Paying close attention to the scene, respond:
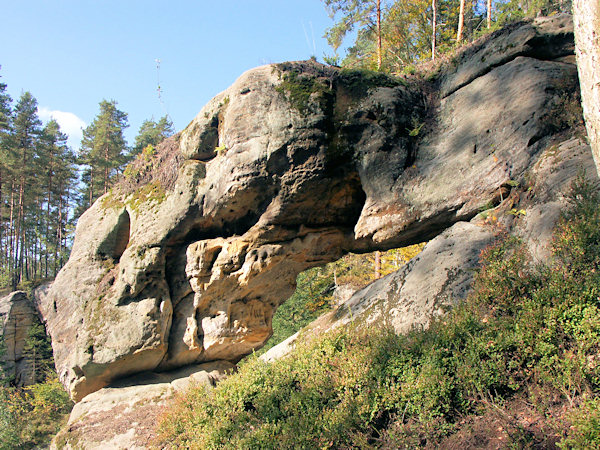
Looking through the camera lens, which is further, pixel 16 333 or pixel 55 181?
pixel 55 181

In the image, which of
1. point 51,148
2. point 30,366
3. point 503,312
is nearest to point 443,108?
point 503,312

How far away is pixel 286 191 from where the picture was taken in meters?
Result: 9.53

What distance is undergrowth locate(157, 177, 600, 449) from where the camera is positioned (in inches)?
182

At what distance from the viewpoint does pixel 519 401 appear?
192 inches

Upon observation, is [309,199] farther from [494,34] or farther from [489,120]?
[494,34]

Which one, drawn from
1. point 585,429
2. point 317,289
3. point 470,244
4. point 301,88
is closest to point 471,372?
point 585,429

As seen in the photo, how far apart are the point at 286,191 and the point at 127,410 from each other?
20.6ft

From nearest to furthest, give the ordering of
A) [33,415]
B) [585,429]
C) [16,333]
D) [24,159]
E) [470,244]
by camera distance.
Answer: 1. [585,429]
2. [470,244]
3. [33,415]
4. [16,333]
5. [24,159]

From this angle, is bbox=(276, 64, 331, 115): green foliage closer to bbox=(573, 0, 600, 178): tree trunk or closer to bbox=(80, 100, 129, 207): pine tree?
bbox=(573, 0, 600, 178): tree trunk

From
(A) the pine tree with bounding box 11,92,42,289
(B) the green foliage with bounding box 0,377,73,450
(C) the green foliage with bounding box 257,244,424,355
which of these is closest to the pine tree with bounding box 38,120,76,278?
(A) the pine tree with bounding box 11,92,42,289

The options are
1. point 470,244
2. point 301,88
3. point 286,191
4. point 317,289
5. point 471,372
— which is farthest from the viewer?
point 317,289

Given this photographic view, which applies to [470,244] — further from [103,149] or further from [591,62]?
[103,149]

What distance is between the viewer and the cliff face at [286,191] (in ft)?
26.3

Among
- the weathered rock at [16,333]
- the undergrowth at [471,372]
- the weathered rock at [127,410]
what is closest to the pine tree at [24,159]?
the weathered rock at [16,333]
